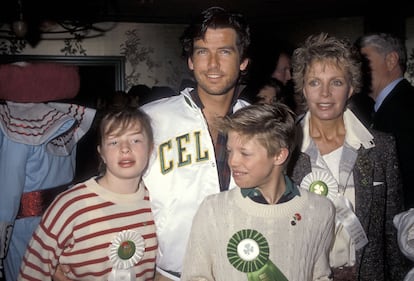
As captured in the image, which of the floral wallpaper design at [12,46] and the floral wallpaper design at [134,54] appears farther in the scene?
the floral wallpaper design at [134,54]

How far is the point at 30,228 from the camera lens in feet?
8.07

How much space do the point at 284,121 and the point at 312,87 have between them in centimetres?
43

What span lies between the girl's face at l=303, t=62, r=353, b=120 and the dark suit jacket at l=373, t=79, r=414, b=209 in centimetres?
64

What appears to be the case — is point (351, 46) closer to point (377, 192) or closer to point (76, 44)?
point (377, 192)

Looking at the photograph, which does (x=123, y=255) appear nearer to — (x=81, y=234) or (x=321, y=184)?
(x=81, y=234)

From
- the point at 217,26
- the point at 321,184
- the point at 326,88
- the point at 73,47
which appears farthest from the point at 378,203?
the point at 73,47

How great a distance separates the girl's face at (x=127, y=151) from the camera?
1.79 m

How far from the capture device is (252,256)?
5.05 ft

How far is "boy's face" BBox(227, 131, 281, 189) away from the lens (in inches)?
62.4

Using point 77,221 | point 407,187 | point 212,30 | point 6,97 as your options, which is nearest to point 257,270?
point 77,221

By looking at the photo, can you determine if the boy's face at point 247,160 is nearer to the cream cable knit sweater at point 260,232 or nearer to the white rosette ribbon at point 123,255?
the cream cable knit sweater at point 260,232

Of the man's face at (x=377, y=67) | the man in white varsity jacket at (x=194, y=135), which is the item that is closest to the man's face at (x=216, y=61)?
the man in white varsity jacket at (x=194, y=135)

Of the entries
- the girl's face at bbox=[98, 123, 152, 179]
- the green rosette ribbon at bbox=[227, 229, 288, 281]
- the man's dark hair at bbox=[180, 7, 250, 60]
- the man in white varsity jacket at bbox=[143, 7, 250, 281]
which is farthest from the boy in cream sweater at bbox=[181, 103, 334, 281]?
the man's dark hair at bbox=[180, 7, 250, 60]

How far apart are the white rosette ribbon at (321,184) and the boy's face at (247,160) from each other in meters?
0.40
